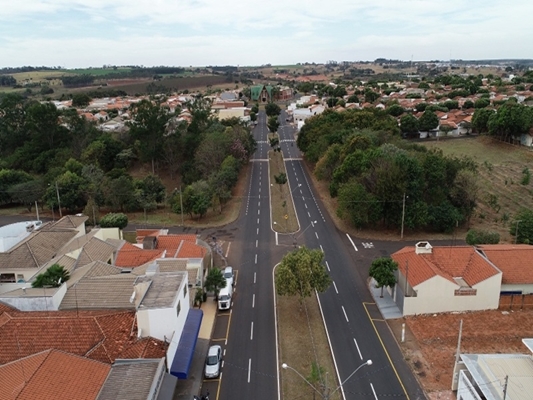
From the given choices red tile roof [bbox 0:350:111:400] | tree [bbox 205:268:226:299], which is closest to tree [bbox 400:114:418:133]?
tree [bbox 205:268:226:299]

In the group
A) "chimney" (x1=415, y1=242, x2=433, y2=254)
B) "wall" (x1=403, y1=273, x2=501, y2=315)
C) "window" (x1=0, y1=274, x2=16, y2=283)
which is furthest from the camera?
"window" (x1=0, y1=274, x2=16, y2=283)

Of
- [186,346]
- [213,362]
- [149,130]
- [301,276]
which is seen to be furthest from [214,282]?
[149,130]

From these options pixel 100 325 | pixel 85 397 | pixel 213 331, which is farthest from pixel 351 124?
pixel 85 397

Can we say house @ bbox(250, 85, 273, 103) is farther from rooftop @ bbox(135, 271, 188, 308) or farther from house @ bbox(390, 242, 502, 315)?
rooftop @ bbox(135, 271, 188, 308)

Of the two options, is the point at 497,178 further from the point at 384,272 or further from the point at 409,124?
the point at 384,272

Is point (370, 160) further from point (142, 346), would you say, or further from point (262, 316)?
point (142, 346)

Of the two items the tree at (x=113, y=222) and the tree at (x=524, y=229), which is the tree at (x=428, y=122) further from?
the tree at (x=113, y=222)
